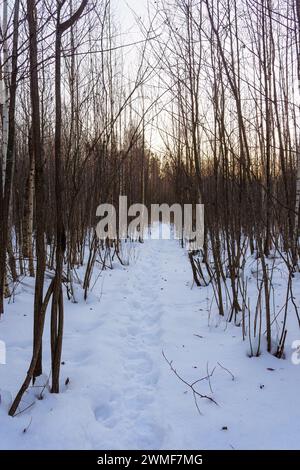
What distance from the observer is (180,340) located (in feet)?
9.60

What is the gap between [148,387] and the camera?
2217 millimetres

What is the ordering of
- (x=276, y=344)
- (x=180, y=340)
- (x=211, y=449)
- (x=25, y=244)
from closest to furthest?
(x=211, y=449)
(x=276, y=344)
(x=180, y=340)
(x=25, y=244)

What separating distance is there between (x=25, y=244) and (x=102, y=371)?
121 inches

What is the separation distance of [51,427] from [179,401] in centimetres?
72

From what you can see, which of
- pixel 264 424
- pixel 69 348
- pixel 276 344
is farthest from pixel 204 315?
pixel 264 424

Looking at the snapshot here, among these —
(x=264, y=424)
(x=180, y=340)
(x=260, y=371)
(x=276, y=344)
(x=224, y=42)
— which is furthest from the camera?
(x=224, y=42)

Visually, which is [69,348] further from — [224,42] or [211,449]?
[224,42]

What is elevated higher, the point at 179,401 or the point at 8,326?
the point at 8,326

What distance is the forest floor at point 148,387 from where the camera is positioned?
66.4 inches

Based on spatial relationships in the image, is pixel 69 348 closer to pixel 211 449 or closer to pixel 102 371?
pixel 102 371

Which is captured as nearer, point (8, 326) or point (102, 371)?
point (102, 371)

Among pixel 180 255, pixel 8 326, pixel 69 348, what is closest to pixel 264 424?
pixel 69 348

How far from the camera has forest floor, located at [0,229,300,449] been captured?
169 cm

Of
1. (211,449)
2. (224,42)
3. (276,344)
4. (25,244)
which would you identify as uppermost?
(224,42)
